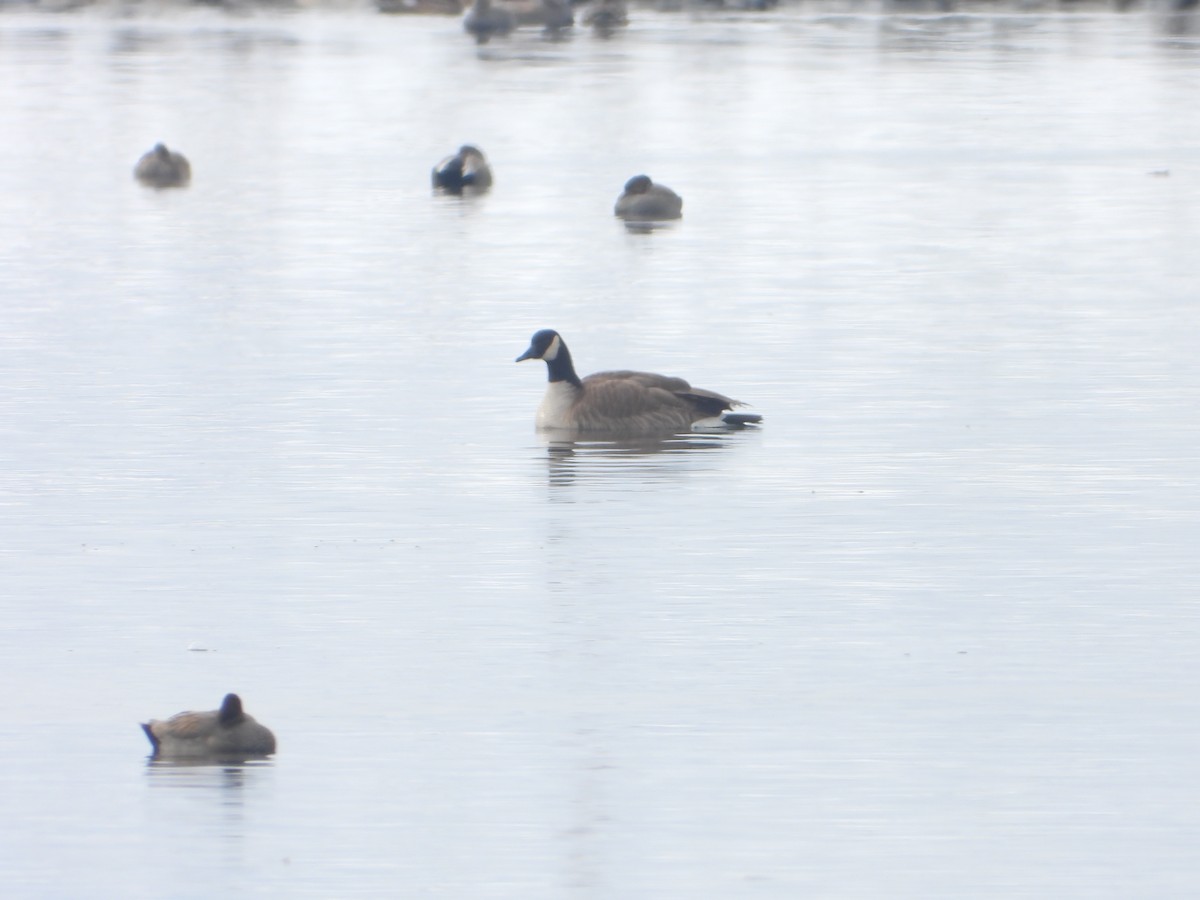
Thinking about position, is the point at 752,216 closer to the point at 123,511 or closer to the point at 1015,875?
the point at 123,511

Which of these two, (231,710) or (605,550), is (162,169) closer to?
(605,550)

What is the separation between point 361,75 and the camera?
7119 centimetres

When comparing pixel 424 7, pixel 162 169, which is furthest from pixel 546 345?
pixel 424 7

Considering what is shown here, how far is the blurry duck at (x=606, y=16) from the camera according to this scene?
91688 millimetres

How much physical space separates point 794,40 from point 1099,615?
73.3 m

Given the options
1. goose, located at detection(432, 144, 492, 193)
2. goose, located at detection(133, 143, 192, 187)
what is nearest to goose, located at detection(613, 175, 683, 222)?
goose, located at detection(432, 144, 492, 193)

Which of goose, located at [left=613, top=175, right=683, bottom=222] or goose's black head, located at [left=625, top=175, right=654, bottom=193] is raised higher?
goose's black head, located at [left=625, top=175, right=654, bottom=193]

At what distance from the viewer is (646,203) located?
113ft

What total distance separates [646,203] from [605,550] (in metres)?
19.8

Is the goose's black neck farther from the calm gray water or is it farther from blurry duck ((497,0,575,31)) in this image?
blurry duck ((497,0,575,31))

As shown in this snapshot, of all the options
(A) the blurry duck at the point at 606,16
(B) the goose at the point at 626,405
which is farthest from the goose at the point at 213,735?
(A) the blurry duck at the point at 606,16

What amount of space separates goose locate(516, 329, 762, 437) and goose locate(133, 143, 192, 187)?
21652 millimetres

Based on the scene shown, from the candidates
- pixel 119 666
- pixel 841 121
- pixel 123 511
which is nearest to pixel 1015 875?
pixel 119 666

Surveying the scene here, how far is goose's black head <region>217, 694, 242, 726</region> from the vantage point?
35.5ft
